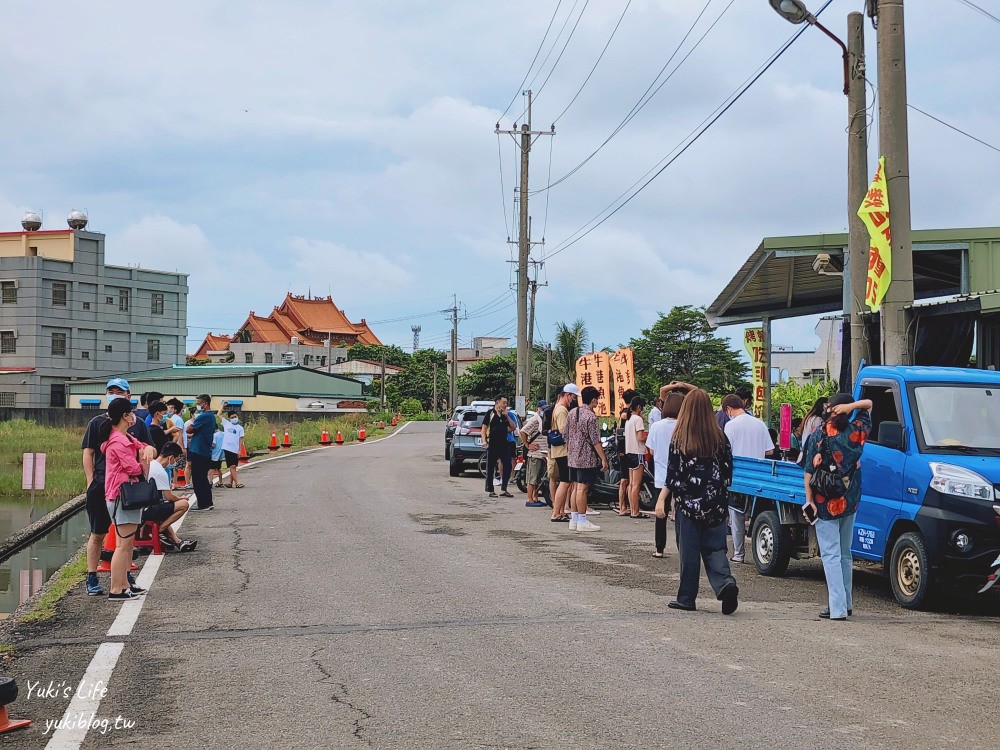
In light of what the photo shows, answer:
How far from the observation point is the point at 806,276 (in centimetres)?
2106

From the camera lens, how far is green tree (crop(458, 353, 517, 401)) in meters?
79.8

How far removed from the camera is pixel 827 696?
6.14 m

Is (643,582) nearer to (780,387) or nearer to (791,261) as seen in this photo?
(791,261)

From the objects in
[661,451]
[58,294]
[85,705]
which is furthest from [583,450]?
[58,294]

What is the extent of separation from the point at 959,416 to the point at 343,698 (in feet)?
21.1

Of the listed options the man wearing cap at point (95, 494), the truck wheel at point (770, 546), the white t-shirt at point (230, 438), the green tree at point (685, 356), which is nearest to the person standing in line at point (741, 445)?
the truck wheel at point (770, 546)

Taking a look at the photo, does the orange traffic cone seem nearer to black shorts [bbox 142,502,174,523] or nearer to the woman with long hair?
black shorts [bbox 142,502,174,523]

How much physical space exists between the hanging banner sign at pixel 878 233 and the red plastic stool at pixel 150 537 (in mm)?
8826

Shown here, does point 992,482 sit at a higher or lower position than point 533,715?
higher

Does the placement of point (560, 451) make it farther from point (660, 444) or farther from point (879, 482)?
point (879, 482)

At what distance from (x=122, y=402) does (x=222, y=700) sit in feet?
13.8

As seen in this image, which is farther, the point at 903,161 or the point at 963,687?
the point at 903,161

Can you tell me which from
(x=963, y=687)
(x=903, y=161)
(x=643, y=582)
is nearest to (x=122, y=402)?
(x=643, y=582)

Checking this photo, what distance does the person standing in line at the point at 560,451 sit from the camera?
16031mm
